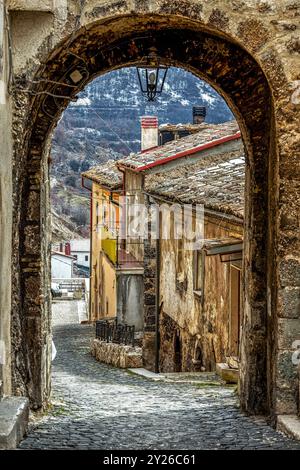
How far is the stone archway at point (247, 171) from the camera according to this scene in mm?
8570

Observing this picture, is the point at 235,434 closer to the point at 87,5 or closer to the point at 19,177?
the point at 19,177

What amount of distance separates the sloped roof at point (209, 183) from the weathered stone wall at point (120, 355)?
3.04 m

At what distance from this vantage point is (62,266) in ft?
233

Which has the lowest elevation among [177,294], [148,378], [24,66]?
[148,378]

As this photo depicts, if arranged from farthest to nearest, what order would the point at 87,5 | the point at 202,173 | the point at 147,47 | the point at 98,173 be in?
the point at 98,173 → the point at 202,173 → the point at 147,47 → the point at 87,5

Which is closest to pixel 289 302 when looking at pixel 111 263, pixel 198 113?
pixel 111 263

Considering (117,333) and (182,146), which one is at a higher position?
(182,146)

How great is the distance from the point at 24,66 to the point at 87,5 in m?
0.68

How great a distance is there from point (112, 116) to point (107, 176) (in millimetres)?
66527

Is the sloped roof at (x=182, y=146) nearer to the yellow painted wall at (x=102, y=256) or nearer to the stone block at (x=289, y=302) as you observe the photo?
the yellow painted wall at (x=102, y=256)

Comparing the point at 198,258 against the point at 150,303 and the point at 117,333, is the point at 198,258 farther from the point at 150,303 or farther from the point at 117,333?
the point at 117,333
